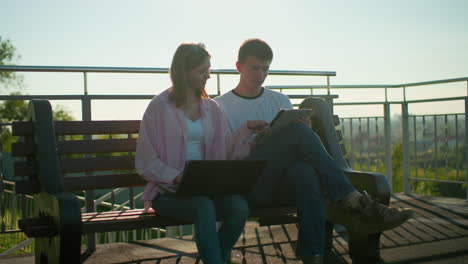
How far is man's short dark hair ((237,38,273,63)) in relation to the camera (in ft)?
11.3

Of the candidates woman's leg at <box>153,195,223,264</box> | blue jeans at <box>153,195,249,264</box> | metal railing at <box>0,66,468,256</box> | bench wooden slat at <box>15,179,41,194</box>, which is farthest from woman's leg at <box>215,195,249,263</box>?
metal railing at <box>0,66,468,256</box>

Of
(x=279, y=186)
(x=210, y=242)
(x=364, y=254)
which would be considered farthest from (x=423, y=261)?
(x=210, y=242)

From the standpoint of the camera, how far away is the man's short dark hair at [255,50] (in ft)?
11.3

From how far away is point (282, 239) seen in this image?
4.60 meters

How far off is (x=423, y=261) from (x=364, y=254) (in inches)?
34.9

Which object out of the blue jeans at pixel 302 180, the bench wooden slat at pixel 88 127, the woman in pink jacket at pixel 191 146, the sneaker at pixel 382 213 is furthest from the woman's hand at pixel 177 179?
the sneaker at pixel 382 213

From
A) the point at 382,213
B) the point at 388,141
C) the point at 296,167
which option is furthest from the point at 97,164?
the point at 388,141

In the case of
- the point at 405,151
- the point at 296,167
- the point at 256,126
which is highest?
the point at 256,126

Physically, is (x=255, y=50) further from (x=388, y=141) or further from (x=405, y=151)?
(x=405, y=151)

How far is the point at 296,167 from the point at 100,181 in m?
1.21

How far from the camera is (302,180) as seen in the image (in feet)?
9.71

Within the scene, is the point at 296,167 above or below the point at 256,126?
below

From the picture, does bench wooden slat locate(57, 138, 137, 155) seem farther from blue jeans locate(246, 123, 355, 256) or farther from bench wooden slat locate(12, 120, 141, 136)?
blue jeans locate(246, 123, 355, 256)

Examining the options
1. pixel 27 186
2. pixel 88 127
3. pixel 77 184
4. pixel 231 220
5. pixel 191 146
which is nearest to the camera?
pixel 231 220
